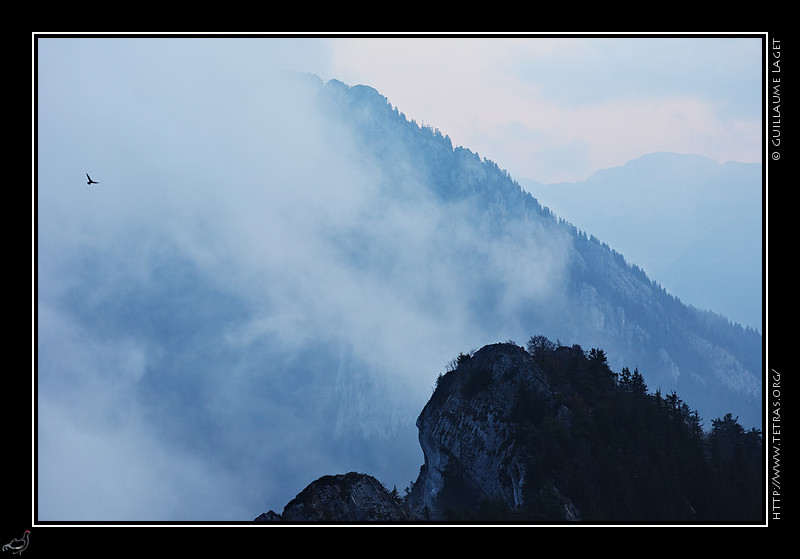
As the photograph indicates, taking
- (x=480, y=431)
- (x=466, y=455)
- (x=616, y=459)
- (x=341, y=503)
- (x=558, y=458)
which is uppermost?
(x=480, y=431)

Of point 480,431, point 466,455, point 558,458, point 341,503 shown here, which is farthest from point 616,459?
point 341,503

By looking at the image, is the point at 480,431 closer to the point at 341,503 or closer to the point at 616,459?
the point at 616,459

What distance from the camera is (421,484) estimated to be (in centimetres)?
6988

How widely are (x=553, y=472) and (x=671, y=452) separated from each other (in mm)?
10945

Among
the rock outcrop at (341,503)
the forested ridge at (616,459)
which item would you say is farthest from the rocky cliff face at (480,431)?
the rock outcrop at (341,503)
